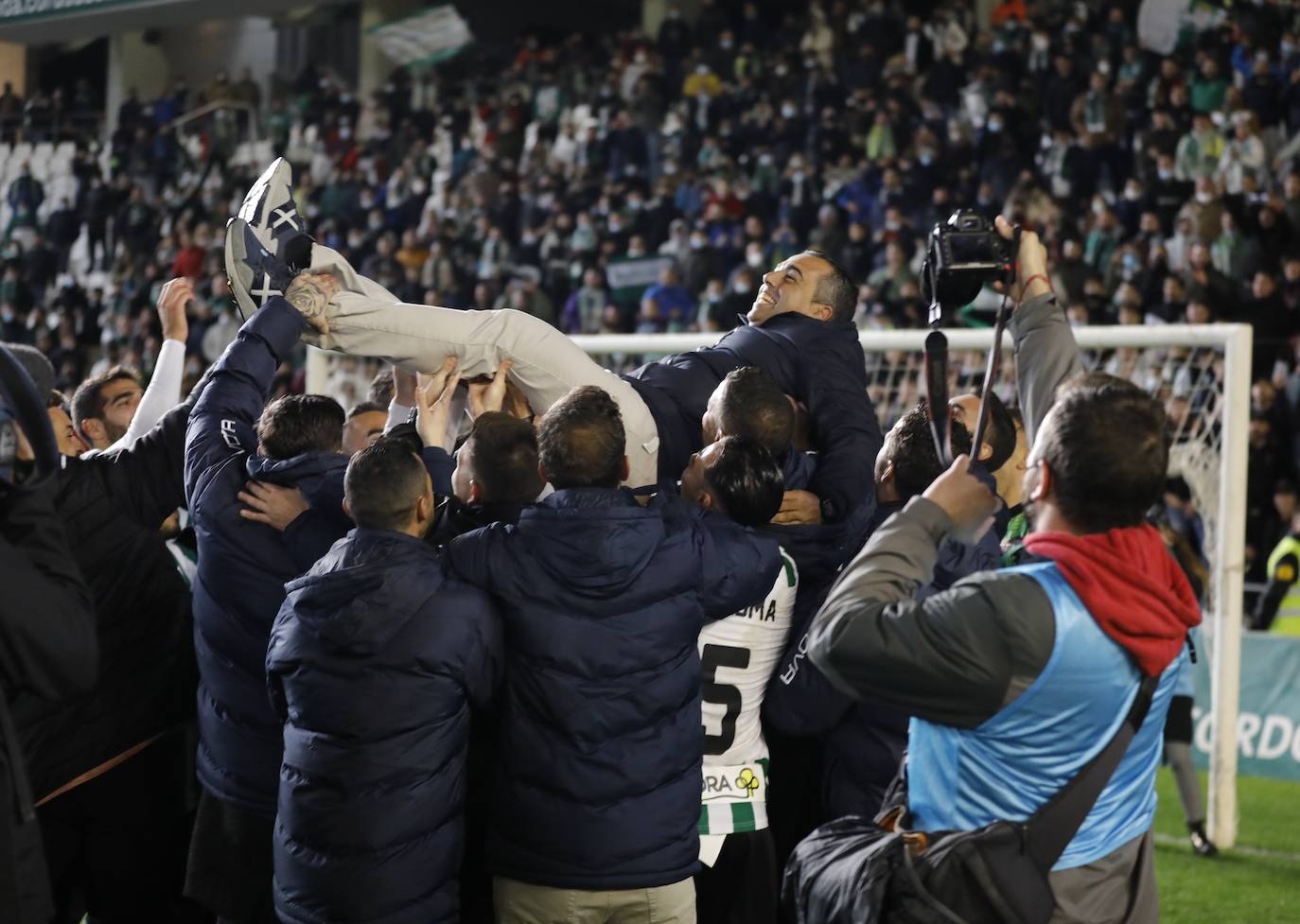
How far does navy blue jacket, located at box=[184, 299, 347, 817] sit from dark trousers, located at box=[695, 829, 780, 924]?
1063mm

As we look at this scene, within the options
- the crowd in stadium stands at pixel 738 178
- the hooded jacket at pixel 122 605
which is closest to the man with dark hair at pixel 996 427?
the hooded jacket at pixel 122 605

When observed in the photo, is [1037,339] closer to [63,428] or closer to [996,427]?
[996,427]

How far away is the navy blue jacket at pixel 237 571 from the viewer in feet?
11.8

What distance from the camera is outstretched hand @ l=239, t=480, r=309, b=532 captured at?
3564 mm

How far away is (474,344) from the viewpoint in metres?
3.94

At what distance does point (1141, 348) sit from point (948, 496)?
5632 millimetres

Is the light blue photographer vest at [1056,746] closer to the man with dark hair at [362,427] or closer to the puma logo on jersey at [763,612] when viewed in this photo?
the puma logo on jersey at [763,612]

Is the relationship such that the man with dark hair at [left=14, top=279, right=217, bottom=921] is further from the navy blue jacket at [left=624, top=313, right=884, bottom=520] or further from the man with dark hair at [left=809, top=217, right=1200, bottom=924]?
the man with dark hair at [left=809, top=217, right=1200, bottom=924]

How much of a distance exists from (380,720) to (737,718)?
2.82 ft

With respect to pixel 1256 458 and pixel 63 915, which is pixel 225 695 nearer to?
pixel 63 915

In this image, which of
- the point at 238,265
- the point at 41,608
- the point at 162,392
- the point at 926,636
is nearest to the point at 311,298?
the point at 238,265

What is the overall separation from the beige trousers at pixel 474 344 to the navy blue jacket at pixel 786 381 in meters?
0.09

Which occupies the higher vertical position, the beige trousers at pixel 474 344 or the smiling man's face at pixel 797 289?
Answer: the smiling man's face at pixel 797 289

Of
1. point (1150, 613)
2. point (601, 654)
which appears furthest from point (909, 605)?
point (601, 654)
